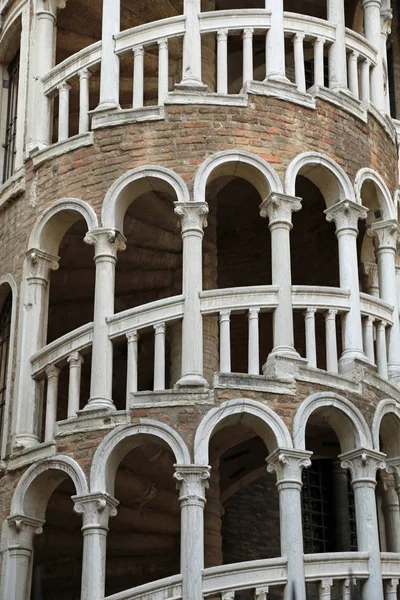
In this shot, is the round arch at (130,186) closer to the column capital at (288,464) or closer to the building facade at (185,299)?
the building facade at (185,299)

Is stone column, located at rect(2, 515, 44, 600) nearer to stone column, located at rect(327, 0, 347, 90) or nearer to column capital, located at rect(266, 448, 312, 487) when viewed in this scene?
column capital, located at rect(266, 448, 312, 487)

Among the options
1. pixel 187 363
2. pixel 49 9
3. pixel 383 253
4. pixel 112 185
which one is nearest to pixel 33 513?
pixel 187 363

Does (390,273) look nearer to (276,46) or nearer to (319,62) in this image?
(319,62)

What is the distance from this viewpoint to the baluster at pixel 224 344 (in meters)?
14.1

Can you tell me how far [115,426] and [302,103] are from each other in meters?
4.49

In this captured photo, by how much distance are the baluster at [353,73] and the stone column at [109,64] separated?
2.88 m

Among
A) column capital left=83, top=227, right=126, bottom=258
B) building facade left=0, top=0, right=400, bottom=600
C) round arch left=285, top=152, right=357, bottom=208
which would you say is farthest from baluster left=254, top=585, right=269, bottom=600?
round arch left=285, top=152, right=357, bottom=208

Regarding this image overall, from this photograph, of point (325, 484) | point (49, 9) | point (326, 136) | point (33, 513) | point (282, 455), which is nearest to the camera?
point (282, 455)

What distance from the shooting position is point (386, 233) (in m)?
16.1

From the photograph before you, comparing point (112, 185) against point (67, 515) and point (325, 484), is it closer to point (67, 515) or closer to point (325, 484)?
point (67, 515)

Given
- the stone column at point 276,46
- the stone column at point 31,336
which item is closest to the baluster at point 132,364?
the stone column at point 31,336

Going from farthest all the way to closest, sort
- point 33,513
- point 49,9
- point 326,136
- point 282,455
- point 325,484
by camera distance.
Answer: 1. point 325,484
2. point 49,9
3. point 326,136
4. point 33,513
5. point 282,455

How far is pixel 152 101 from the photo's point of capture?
58.7 ft

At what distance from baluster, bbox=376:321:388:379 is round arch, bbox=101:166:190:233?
2816mm
